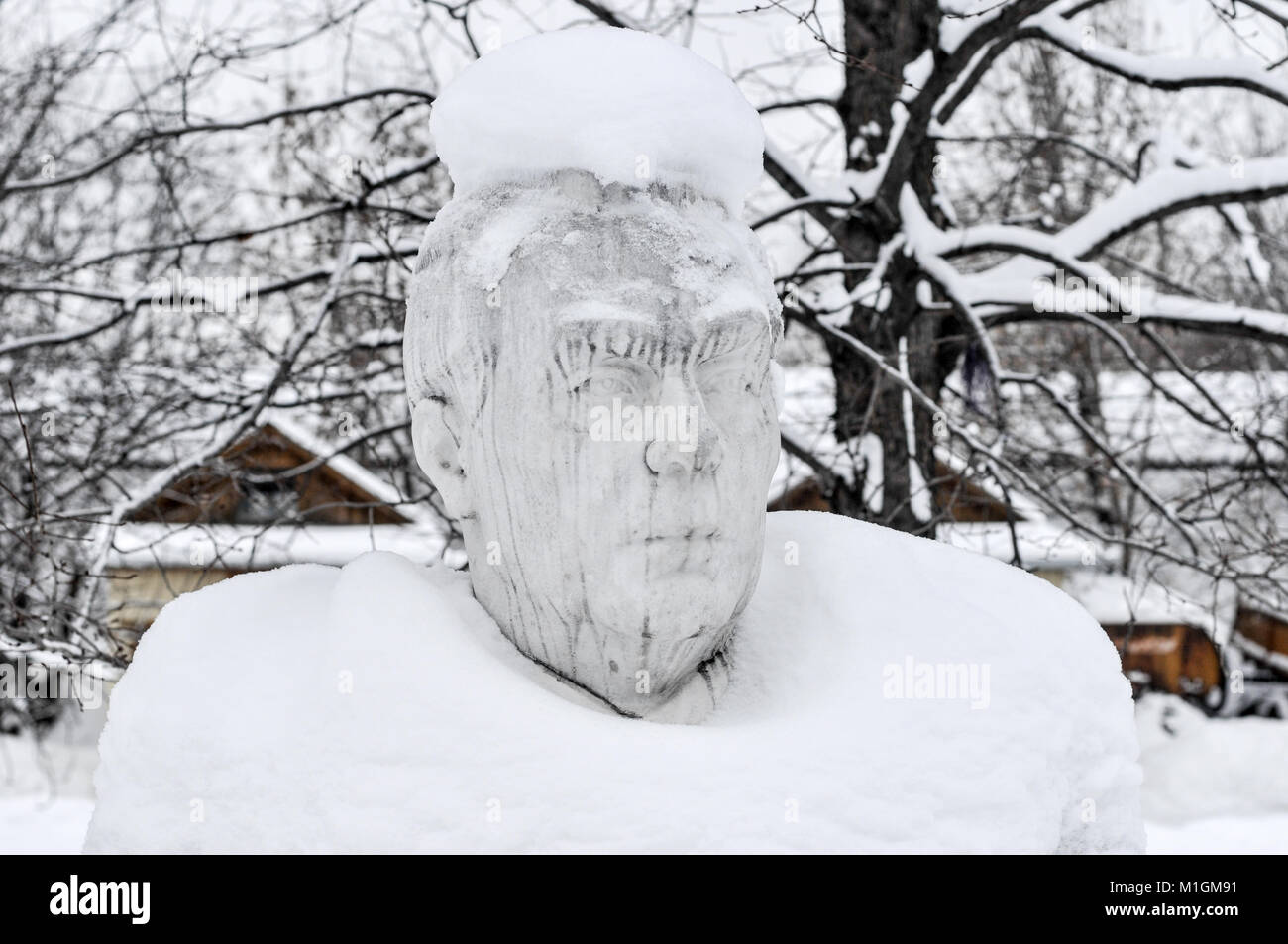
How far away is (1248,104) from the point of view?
40.2ft

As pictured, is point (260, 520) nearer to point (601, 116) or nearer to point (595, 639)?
point (595, 639)

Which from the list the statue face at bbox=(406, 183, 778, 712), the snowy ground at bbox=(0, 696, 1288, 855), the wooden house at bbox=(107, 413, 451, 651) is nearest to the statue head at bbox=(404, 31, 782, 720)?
the statue face at bbox=(406, 183, 778, 712)

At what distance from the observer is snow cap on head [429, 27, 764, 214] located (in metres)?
1.93

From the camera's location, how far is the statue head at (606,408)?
1874 mm

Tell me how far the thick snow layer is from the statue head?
0.15 metres

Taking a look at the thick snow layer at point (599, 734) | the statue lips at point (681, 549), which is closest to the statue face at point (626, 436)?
the statue lips at point (681, 549)

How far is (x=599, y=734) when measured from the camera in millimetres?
1816

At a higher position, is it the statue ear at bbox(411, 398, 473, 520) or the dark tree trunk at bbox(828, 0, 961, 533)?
the dark tree trunk at bbox(828, 0, 961, 533)

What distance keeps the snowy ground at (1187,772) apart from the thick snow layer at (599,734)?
555 cm

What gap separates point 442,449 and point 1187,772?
8573 mm

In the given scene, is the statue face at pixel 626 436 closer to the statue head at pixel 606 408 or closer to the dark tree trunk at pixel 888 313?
the statue head at pixel 606 408

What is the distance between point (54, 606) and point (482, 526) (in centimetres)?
224

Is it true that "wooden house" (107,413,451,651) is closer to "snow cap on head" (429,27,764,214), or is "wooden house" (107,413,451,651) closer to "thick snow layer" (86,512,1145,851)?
"thick snow layer" (86,512,1145,851)

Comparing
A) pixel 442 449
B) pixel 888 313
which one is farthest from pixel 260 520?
pixel 442 449
